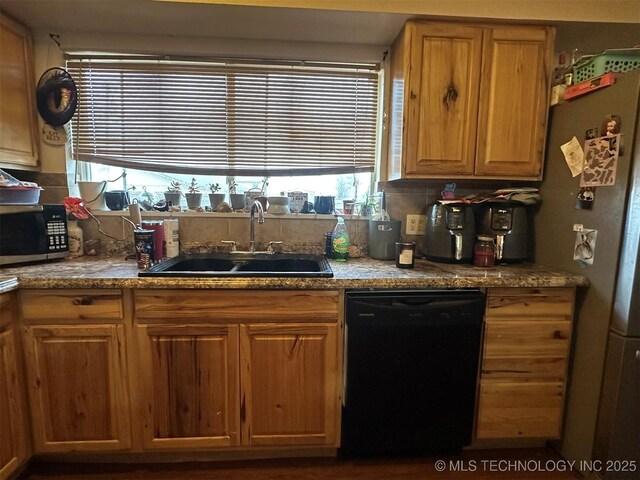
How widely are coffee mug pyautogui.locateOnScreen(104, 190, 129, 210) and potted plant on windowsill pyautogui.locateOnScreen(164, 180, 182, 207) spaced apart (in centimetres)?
24

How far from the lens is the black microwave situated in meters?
1.50

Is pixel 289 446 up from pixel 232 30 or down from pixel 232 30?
down

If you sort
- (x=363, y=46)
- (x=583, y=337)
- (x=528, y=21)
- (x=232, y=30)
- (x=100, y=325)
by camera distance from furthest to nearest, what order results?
1. (x=363, y=46)
2. (x=232, y=30)
3. (x=528, y=21)
4. (x=583, y=337)
5. (x=100, y=325)

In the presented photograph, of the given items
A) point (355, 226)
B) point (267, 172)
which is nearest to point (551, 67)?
point (355, 226)

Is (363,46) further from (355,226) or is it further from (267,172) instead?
(355,226)

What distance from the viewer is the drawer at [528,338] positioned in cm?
151

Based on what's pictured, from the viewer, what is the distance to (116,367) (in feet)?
4.67

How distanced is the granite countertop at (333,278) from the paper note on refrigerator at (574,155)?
1.61 feet

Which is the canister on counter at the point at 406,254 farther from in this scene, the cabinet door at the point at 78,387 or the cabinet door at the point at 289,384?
the cabinet door at the point at 78,387

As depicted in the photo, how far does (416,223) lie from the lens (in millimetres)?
2035

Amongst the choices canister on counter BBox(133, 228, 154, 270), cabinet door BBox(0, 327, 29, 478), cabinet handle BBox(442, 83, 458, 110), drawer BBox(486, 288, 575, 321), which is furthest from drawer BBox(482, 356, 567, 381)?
cabinet door BBox(0, 327, 29, 478)

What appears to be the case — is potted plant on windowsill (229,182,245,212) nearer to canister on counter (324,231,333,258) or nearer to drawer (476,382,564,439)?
canister on counter (324,231,333,258)

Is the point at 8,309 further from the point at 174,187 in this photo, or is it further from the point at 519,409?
the point at 519,409

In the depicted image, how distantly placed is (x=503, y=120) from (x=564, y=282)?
0.85m
